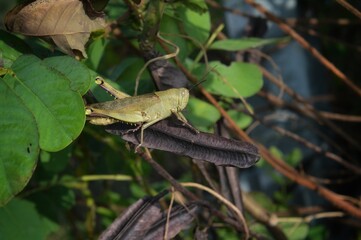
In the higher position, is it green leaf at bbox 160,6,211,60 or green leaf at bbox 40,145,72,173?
green leaf at bbox 160,6,211,60

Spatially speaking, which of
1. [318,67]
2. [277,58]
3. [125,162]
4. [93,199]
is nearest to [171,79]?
[125,162]

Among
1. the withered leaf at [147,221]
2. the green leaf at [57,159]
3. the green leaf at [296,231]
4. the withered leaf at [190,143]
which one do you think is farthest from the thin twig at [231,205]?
the green leaf at [296,231]

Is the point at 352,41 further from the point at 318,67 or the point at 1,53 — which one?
the point at 1,53

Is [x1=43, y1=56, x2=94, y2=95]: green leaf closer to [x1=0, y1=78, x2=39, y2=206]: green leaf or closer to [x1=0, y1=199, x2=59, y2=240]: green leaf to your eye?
[x1=0, y1=78, x2=39, y2=206]: green leaf

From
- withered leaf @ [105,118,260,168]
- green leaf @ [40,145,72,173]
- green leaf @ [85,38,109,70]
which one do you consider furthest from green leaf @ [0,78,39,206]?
green leaf @ [40,145,72,173]

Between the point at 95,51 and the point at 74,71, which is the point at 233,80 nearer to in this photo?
the point at 95,51
